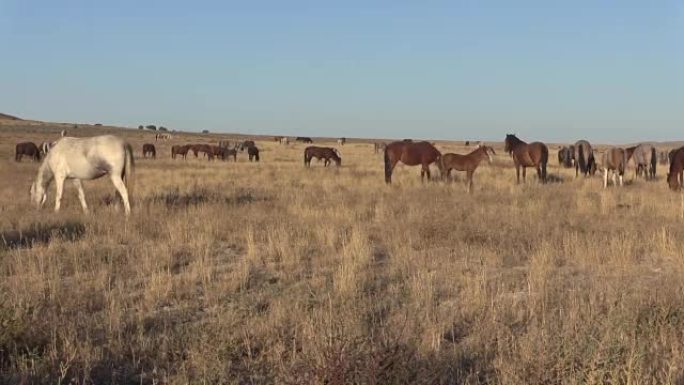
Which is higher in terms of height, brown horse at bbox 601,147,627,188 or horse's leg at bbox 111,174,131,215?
brown horse at bbox 601,147,627,188

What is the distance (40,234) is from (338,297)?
6.40 metres

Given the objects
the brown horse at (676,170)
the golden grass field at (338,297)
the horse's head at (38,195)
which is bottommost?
the golden grass field at (338,297)

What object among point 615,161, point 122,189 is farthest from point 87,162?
point 615,161

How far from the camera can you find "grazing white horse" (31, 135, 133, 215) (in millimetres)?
13875

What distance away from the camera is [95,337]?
4.96 meters

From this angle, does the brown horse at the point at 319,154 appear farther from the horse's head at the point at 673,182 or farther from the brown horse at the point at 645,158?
the horse's head at the point at 673,182

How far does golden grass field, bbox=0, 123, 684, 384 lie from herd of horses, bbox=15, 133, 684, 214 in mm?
1335

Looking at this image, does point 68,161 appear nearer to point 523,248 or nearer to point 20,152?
point 523,248

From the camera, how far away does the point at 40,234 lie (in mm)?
10109

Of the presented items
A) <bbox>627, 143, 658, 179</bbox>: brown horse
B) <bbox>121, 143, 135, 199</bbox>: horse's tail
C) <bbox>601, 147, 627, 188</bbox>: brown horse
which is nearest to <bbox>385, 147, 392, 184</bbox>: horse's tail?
<bbox>601, 147, 627, 188</bbox>: brown horse

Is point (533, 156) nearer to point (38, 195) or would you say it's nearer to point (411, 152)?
point (411, 152)

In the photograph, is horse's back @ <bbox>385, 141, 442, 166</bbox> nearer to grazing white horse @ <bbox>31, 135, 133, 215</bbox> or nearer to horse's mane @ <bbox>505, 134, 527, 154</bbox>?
horse's mane @ <bbox>505, 134, 527, 154</bbox>

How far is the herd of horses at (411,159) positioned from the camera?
45.8 ft

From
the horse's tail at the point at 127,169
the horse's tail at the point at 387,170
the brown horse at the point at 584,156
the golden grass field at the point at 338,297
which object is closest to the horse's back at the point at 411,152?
the horse's tail at the point at 387,170
